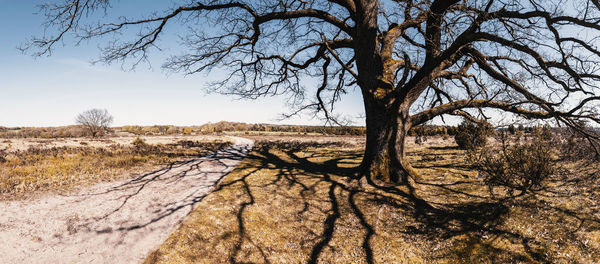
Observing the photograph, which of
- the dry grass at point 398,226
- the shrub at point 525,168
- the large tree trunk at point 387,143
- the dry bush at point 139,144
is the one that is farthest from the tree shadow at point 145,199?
the dry bush at point 139,144

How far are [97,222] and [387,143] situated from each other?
7.23 m

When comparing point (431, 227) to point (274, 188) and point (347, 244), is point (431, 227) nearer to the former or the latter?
point (347, 244)

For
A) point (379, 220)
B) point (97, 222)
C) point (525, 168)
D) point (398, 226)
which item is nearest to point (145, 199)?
point (97, 222)

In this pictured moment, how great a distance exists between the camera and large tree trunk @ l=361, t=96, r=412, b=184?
6355 mm

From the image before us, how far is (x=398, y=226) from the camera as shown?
427 centimetres

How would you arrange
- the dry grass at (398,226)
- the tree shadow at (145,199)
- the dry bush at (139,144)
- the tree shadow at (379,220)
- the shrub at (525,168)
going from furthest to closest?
the dry bush at (139,144)
the shrub at (525,168)
the tree shadow at (145,199)
the tree shadow at (379,220)
the dry grass at (398,226)

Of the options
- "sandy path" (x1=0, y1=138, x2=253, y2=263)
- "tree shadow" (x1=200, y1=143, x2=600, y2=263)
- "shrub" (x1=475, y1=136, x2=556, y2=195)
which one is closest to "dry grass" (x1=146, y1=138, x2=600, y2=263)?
"tree shadow" (x1=200, y1=143, x2=600, y2=263)

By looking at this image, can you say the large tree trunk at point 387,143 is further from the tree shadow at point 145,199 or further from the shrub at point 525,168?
the tree shadow at point 145,199

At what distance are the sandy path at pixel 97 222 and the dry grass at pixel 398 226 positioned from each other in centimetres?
50

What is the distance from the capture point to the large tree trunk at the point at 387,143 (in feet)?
20.9

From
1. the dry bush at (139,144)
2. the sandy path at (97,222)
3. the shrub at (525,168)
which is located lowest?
the sandy path at (97,222)

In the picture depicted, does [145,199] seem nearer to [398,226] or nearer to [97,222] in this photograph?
[97,222]

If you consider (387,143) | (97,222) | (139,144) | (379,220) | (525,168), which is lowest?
(97,222)

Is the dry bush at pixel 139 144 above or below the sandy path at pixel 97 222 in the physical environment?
above
